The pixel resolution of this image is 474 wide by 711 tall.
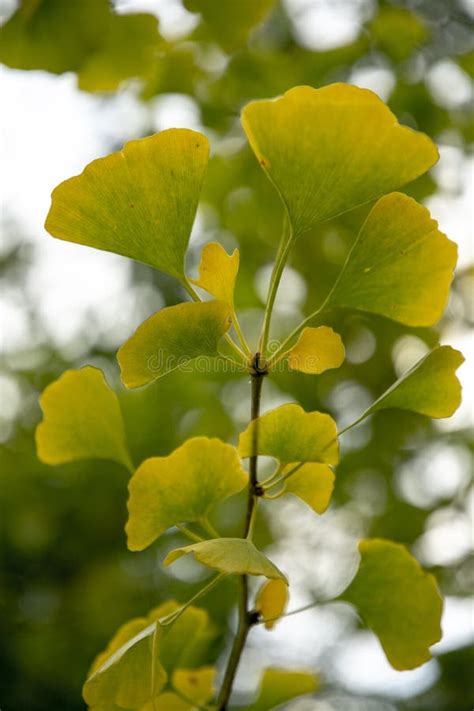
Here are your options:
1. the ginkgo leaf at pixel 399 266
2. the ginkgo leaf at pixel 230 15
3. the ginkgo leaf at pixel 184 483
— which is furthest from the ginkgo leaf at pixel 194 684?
the ginkgo leaf at pixel 230 15

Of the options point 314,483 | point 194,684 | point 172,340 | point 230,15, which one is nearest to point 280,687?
point 194,684

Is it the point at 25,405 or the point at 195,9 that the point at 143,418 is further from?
the point at 195,9

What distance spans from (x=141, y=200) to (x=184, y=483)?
0.49ft

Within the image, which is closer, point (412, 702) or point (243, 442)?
point (243, 442)

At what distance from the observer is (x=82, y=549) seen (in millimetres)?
1210

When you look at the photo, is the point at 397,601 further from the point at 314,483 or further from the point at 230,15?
the point at 230,15

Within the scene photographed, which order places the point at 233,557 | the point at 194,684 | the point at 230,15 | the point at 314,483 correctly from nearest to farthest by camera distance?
1. the point at 233,557
2. the point at 314,483
3. the point at 194,684
4. the point at 230,15

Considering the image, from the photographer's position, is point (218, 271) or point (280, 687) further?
point (280, 687)

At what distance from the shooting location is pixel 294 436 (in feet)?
1.21

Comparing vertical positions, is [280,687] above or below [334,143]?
below

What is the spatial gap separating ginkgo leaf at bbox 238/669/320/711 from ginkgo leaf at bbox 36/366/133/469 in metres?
0.22

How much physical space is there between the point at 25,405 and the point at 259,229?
57 centimetres

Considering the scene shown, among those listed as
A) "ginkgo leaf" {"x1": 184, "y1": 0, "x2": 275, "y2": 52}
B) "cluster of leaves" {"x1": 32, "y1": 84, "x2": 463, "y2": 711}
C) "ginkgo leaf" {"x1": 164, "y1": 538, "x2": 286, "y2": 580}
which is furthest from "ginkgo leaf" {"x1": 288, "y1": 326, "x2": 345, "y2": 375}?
"ginkgo leaf" {"x1": 184, "y1": 0, "x2": 275, "y2": 52}

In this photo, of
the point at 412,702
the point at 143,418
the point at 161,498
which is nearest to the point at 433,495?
the point at 412,702
